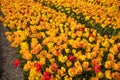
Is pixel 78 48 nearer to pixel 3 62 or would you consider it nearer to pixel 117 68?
pixel 117 68

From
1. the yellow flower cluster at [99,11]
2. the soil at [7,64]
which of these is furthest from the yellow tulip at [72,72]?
the yellow flower cluster at [99,11]

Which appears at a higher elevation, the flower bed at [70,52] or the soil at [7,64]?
the flower bed at [70,52]

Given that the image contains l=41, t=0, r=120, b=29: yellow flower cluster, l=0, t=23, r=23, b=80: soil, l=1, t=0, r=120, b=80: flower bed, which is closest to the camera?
l=1, t=0, r=120, b=80: flower bed

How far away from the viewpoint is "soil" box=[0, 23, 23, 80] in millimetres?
7441

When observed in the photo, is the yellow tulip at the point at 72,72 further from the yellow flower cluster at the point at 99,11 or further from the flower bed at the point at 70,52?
the yellow flower cluster at the point at 99,11

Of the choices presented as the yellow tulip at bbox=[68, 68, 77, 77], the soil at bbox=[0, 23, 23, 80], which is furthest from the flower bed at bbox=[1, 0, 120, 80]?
the soil at bbox=[0, 23, 23, 80]

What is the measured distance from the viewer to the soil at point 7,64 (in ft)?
24.4

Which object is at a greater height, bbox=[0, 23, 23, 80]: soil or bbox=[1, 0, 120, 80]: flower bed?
bbox=[1, 0, 120, 80]: flower bed

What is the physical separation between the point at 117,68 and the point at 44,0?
10.1 m

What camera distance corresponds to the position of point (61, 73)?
504 cm

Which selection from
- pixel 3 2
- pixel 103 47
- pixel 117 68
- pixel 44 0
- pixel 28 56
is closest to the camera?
pixel 117 68

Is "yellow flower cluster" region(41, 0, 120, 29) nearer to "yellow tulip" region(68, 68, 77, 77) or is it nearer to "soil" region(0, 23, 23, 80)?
"soil" region(0, 23, 23, 80)

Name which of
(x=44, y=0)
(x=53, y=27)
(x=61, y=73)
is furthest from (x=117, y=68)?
(x=44, y=0)

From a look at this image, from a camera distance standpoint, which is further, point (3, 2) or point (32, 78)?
point (3, 2)
